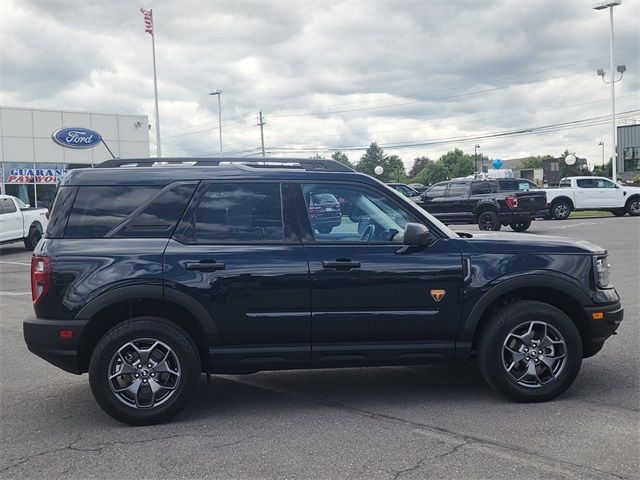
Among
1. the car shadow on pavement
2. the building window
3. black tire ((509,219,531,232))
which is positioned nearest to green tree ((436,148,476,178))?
the building window

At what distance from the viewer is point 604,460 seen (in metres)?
4.00

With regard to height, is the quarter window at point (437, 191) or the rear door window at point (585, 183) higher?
the rear door window at point (585, 183)

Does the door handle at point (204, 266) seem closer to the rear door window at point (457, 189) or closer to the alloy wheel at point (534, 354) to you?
the alloy wheel at point (534, 354)

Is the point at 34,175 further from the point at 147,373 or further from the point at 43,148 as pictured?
the point at 147,373

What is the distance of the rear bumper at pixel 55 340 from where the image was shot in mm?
4734

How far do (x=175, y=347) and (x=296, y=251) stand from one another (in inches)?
43.8

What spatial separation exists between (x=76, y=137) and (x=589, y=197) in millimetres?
27350

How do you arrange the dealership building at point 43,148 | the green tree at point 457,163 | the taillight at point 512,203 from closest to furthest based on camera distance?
1. the taillight at point 512,203
2. the dealership building at point 43,148
3. the green tree at point 457,163

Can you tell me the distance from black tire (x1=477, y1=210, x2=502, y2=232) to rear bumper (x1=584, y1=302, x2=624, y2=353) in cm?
1642

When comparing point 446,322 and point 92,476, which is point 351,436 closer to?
point 446,322

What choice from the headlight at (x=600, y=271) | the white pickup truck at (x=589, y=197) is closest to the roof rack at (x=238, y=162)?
the headlight at (x=600, y=271)

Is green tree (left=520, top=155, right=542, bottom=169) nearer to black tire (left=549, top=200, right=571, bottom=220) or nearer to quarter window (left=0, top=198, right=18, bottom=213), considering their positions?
black tire (left=549, top=200, right=571, bottom=220)

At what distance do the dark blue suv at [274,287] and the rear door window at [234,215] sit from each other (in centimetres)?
1

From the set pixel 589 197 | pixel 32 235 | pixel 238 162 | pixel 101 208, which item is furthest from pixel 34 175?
pixel 101 208
